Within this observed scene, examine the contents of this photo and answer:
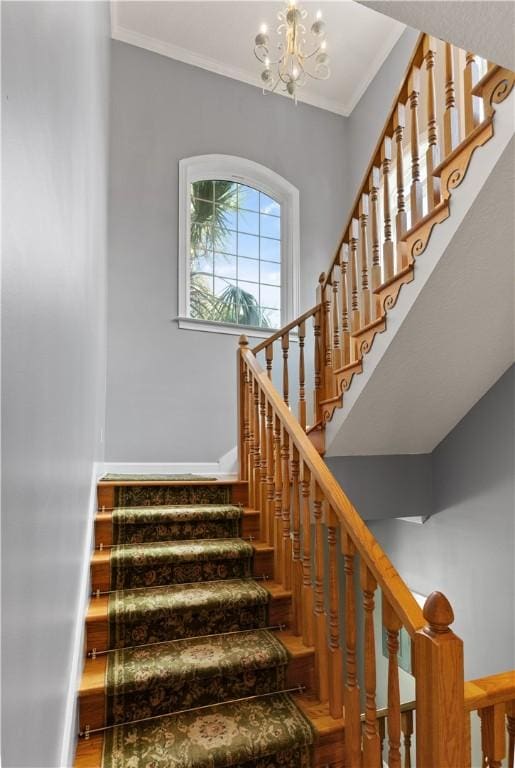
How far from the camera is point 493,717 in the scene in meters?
1.36

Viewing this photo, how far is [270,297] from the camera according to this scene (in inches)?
183

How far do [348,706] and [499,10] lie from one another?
2.15 meters

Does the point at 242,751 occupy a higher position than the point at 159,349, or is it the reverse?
the point at 159,349

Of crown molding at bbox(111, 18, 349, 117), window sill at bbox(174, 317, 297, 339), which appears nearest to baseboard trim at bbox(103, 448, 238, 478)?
window sill at bbox(174, 317, 297, 339)

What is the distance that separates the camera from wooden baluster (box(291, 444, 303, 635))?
2064mm

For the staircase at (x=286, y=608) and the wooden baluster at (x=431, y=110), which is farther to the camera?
the wooden baluster at (x=431, y=110)

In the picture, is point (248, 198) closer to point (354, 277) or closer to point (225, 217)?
point (225, 217)

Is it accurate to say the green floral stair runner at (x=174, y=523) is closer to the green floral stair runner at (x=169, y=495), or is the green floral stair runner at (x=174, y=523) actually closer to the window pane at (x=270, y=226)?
the green floral stair runner at (x=169, y=495)

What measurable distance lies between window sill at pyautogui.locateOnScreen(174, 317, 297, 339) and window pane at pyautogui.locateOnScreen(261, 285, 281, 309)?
30cm

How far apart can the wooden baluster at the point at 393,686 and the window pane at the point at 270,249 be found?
3.82m

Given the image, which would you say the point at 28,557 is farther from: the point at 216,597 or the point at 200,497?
the point at 200,497

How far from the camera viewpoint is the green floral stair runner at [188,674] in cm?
166

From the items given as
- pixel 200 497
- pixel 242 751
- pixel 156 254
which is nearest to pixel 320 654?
pixel 242 751

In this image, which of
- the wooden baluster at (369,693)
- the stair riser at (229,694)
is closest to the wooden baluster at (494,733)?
the wooden baluster at (369,693)
